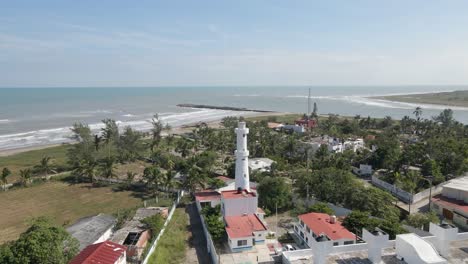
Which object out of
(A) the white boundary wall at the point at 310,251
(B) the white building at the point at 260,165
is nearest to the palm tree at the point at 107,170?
(B) the white building at the point at 260,165

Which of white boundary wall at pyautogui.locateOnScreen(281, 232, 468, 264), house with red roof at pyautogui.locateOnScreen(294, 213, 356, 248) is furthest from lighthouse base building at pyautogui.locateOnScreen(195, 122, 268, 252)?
white boundary wall at pyautogui.locateOnScreen(281, 232, 468, 264)

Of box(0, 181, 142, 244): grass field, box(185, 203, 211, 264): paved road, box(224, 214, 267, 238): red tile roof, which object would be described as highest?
box(224, 214, 267, 238): red tile roof

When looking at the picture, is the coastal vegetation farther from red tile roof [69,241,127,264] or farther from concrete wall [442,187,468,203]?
red tile roof [69,241,127,264]

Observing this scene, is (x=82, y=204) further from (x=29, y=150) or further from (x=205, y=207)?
(x=29, y=150)

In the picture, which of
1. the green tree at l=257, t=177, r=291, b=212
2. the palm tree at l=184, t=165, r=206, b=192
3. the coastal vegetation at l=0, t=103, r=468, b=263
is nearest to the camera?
the coastal vegetation at l=0, t=103, r=468, b=263

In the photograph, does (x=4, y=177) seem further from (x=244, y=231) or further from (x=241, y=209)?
(x=244, y=231)

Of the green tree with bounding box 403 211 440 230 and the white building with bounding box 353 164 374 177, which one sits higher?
the green tree with bounding box 403 211 440 230

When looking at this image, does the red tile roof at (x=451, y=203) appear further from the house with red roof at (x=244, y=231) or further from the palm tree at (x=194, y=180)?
the palm tree at (x=194, y=180)
